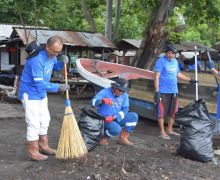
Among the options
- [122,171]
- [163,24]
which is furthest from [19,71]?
[122,171]

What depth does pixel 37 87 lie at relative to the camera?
591cm

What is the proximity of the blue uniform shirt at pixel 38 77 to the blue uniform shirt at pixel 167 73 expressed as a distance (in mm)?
2649

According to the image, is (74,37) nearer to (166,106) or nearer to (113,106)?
(166,106)

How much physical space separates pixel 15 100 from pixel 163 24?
5.47 m

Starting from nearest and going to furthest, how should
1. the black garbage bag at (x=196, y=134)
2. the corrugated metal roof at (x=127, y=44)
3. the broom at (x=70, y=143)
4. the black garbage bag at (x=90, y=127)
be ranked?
the broom at (x=70, y=143) < the black garbage bag at (x=90, y=127) < the black garbage bag at (x=196, y=134) < the corrugated metal roof at (x=127, y=44)

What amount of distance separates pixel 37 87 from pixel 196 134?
242 centimetres

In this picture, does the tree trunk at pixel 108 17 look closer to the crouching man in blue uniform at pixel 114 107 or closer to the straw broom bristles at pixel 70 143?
the crouching man in blue uniform at pixel 114 107

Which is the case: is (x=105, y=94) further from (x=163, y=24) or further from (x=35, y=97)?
(x=163, y=24)

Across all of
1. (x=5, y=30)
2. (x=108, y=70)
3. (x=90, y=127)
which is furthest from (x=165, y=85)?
(x=5, y=30)

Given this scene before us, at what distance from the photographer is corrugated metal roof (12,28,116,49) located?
18.0 meters

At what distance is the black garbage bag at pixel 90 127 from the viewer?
6.30 metres

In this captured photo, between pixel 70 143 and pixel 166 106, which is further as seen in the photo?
pixel 166 106

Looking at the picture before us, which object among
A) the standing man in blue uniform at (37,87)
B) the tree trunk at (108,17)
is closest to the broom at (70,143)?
the standing man in blue uniform at (37,87)

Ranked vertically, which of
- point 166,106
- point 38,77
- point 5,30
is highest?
point 38,77
